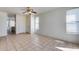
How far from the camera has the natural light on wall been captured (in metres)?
5.11

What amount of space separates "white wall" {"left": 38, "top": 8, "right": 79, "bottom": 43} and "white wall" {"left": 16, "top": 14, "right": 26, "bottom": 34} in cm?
254

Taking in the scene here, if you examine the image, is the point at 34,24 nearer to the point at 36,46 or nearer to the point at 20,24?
the point at 20,24

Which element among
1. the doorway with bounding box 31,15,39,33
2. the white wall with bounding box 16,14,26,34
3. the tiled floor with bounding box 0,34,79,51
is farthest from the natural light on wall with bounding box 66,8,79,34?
the white wall with bounding box 16,14,26,34

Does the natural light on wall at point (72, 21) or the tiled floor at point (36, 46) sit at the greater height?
the natural light on wall at point (72, 21)

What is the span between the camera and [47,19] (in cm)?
789

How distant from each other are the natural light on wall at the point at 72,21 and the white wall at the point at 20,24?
609 cm

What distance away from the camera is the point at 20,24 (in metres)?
10.4

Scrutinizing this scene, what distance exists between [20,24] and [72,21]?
647 cm

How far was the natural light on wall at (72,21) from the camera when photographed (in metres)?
5.11

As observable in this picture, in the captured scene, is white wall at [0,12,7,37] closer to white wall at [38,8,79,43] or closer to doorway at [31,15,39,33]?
doorway at [31,15,39,33]

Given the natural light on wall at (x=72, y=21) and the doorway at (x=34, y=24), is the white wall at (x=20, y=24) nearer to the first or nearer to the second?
the doorway at (x=34, y=24)

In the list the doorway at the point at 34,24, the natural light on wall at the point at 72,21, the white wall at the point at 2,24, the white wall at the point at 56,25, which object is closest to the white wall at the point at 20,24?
the doorway at the point at 34,24
